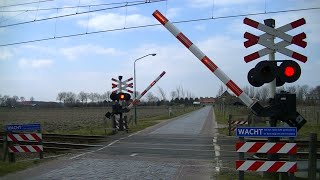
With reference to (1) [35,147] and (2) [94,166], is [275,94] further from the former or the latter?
(1) [35,147]

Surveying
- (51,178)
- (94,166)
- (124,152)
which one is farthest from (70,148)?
(51,178)

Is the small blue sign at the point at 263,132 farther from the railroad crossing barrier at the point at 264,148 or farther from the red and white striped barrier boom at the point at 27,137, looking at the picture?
the red and white striped barrier boom at the point at 27,137

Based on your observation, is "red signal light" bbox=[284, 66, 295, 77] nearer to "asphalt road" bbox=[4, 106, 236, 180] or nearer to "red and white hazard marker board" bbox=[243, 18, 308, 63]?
"red and white hazard marker board" bbox=[243, 18, 308, 63]

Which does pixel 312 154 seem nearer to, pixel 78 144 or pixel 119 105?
pixel 78 144

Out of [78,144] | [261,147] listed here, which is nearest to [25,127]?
[78,144]

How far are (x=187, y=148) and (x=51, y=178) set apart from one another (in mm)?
9565

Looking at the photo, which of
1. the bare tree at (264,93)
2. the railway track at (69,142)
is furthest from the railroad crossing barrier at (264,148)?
the bare tree at (264,93)

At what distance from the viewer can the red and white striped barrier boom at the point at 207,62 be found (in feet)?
33.0

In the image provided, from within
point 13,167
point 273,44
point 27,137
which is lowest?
point 13,167

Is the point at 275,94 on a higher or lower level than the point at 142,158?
higher

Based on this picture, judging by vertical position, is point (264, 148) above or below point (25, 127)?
below

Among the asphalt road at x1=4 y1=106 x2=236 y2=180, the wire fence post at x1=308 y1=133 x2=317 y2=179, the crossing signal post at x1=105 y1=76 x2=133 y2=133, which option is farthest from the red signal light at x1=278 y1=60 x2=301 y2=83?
the crossing signal post at x1=105 y1=76 x2=133 y2=133

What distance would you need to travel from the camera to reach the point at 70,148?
2002 centimetres

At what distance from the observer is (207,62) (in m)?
10.6
